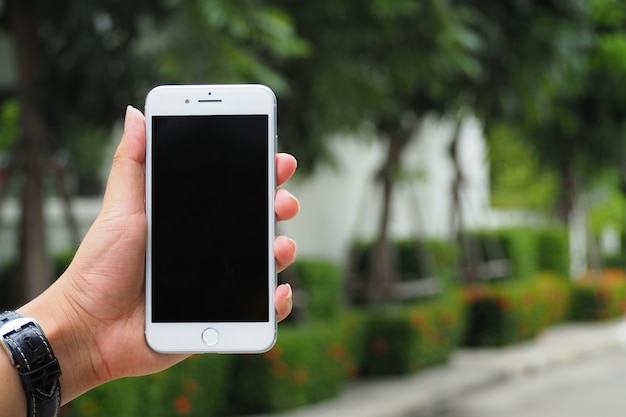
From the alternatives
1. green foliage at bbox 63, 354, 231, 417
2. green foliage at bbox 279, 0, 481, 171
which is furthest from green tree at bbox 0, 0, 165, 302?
green foliage at bbox 279, 0, 481, 171

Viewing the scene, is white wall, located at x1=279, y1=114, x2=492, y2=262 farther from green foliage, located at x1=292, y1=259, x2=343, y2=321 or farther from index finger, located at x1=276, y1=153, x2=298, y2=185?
index finger, located at x1=276, y1=153, x2=298, y2=185

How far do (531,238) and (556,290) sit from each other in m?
1.34

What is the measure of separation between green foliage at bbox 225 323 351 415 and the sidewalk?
0.53 feet

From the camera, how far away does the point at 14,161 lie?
331 inches

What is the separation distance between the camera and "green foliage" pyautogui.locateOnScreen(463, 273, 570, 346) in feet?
52.9

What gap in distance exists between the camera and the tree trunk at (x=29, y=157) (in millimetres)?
8367

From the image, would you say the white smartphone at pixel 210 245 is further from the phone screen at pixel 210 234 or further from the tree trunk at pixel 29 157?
the tree trunk at pixel 29 157

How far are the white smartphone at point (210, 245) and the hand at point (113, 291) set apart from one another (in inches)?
1.2

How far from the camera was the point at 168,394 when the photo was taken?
9359 mm

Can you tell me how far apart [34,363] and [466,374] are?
39.9 ft

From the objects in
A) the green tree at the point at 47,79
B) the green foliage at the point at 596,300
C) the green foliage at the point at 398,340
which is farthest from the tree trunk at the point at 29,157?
the green foliage at the point at 596,300

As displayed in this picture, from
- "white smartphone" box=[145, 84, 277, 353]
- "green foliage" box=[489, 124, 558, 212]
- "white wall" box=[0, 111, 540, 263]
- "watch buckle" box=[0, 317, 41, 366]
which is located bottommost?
"watch buckle" box=[0, 317, 41, 366]

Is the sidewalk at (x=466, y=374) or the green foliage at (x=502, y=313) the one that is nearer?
the sidewalk at (x=466, y=374)

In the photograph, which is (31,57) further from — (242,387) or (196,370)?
(242,387)
